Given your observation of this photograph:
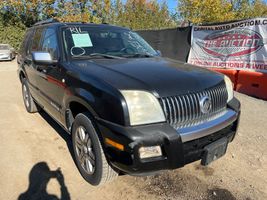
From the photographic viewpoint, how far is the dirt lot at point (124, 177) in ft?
10.1

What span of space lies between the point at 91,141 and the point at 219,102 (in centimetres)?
149

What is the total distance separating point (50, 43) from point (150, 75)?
1.95 metres

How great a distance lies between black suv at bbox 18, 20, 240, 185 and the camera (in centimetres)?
248

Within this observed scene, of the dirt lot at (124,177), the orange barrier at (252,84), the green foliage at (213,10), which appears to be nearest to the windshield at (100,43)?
the dirt lot at (124,177)

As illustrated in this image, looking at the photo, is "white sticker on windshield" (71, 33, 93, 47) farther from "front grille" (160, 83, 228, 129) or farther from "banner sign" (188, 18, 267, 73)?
"banner sign" (188, 18, 267, 73)

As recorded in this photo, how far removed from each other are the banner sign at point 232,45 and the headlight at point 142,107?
590cm

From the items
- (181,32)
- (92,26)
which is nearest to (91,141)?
(92,26)

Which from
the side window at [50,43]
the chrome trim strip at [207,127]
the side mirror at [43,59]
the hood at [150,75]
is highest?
the side window at [50,43]

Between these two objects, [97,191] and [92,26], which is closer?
[97,191]

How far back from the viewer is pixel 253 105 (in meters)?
6.41

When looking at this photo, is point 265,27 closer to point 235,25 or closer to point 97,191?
point 235,25

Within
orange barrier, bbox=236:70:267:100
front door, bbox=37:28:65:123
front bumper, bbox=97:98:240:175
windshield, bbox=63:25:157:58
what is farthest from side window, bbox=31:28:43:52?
orange barrier, bbox=236:70:267:100

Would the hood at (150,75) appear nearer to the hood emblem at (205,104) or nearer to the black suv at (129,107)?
the black suv at (129,107)

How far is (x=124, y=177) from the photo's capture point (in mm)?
3398
